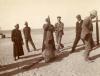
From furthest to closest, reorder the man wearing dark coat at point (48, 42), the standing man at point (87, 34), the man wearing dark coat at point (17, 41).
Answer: the man wearing dark coat at point (17, 41) < the man wearing dark coat at point (48, 42) < the standing man at point (87, 34)

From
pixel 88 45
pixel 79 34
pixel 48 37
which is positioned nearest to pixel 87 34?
pixel 88 45

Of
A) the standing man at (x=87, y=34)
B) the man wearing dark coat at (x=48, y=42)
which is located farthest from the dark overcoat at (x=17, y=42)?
the standing man at (x=87, y=34)

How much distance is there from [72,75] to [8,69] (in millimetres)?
2966

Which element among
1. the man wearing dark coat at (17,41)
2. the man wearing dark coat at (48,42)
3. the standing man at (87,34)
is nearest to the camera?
the standing man at (87,34)

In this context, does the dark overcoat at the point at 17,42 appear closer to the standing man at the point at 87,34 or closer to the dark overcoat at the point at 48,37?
the dark overcoat at the point at 48,37

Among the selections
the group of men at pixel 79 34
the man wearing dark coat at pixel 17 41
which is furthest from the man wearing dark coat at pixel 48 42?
the man wearing dark coat at pixel 17 41

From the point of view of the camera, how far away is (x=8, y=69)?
9406 mm

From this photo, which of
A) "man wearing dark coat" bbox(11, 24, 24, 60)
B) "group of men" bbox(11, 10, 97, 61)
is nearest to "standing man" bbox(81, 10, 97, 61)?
"group of men" bbox(11, 10, 97, 61)

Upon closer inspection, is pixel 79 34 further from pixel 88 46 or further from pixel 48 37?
pixel 88 46

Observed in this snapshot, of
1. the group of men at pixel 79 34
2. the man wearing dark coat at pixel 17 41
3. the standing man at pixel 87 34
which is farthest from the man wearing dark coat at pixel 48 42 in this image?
the man wearing dark coat at pixel 17 41

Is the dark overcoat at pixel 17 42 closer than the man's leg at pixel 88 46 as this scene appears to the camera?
No

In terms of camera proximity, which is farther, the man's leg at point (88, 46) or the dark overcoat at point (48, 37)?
the dark overcoat at point (48, 37)

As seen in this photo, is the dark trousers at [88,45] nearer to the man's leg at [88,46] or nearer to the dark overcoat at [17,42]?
the man's leg at [88,46]

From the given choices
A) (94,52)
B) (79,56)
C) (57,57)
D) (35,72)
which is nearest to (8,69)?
(35,72)
